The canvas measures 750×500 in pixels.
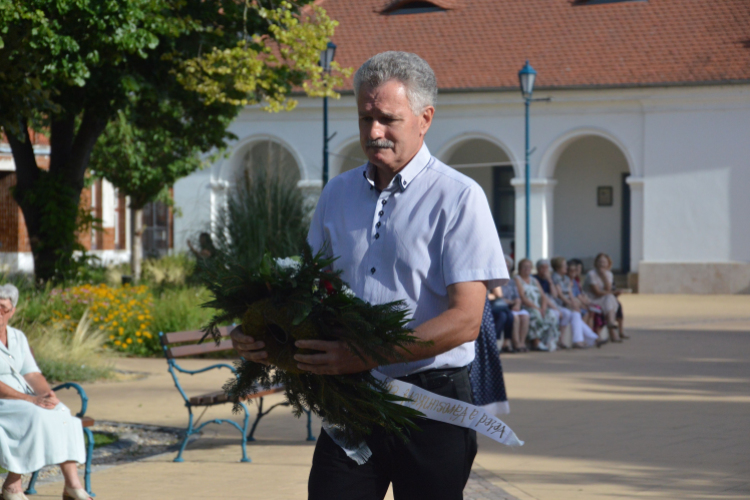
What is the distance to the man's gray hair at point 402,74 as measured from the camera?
2.60 meters

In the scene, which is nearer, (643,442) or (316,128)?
(643,442)

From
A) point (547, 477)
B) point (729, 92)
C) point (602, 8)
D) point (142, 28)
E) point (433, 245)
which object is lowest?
point (547, 477)

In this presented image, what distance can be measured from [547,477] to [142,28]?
6504 millimetres

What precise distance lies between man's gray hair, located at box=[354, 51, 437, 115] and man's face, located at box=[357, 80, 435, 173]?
2 cm

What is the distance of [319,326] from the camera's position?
2441 mm

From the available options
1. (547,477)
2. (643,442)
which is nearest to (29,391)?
(547,477)

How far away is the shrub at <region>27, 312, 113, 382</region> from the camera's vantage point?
10336 mm

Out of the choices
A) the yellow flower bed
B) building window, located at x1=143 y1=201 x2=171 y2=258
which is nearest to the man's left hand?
the yellow flower bed

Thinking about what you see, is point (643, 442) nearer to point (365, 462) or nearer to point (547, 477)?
point (547, 477)

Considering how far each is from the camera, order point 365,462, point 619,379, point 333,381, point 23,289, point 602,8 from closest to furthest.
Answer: point 333,381
point 365,462
point 619,379
point 23,289
point 602,8

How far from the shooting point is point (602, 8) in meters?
27.7

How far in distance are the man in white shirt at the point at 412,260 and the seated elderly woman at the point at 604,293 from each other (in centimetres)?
1299

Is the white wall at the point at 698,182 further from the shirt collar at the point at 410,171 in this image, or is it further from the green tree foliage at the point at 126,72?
the shirt collar at the point at 410,171

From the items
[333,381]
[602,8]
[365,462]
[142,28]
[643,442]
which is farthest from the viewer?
[602,8]
